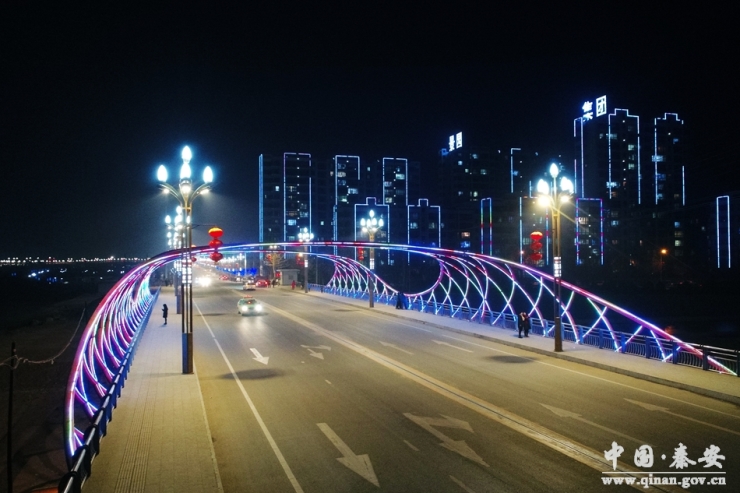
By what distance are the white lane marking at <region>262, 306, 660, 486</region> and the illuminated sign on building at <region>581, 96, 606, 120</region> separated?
104 metres

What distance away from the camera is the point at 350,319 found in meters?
36.3

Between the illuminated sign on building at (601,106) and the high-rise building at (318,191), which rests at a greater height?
the illuminated sign on building at (601,106)

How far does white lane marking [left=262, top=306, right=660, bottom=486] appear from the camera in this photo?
955 cm

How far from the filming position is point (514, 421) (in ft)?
39.2

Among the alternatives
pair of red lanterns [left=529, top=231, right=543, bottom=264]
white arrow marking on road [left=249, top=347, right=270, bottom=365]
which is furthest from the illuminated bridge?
white arrow marking on road [left=249, top=347, right=270, bottom=365]

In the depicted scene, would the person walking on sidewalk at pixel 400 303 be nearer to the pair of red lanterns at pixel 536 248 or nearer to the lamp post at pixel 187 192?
the pair of red lanterns at pixel 536 248

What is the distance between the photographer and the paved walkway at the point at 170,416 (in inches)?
342

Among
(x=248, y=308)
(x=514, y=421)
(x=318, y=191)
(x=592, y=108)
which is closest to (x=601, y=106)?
(x=592, y=108)

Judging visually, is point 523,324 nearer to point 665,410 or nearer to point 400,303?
point 665,410

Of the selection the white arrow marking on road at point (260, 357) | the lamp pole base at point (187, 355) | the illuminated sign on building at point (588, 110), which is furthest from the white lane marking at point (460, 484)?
the illuminated sign on building at point (588, 110)

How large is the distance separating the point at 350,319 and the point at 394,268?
63.2 metres

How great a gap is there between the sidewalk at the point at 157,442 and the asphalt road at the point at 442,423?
19.0 inches

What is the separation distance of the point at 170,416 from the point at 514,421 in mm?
7415

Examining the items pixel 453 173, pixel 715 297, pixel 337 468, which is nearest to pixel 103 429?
pixel 337 468
